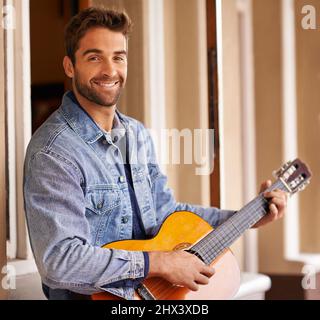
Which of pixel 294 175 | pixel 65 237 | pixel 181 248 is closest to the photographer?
pixel 65 237

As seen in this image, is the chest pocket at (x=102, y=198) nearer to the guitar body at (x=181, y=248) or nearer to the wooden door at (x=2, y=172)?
the guitar body at (x=181, y=248)

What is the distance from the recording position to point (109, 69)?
87 cm

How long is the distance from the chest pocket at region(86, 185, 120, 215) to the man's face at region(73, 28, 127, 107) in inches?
5.6

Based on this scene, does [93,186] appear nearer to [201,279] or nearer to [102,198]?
[102,198]

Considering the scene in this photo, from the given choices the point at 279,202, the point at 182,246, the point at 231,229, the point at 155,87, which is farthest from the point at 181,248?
the point at 155,87

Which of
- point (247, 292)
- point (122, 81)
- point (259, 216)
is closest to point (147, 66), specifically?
point (122, 81)

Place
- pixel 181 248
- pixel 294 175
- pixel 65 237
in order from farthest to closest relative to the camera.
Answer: pixel 294 175 < pixel 181 248 < pixel 65 237

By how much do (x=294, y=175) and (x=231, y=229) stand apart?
175 mm

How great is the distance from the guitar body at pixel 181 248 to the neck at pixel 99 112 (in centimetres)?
20

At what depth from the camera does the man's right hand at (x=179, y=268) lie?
2.76 feet

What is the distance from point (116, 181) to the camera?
88 centimetres

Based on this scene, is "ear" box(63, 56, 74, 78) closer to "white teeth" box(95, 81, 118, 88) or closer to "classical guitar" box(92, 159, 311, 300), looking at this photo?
"white teeth" box(95, 81, 118, 88)

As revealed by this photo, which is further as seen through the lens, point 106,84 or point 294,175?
point 294,175

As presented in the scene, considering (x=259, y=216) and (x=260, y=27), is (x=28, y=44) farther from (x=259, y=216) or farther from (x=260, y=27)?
(x=260, y=27)
